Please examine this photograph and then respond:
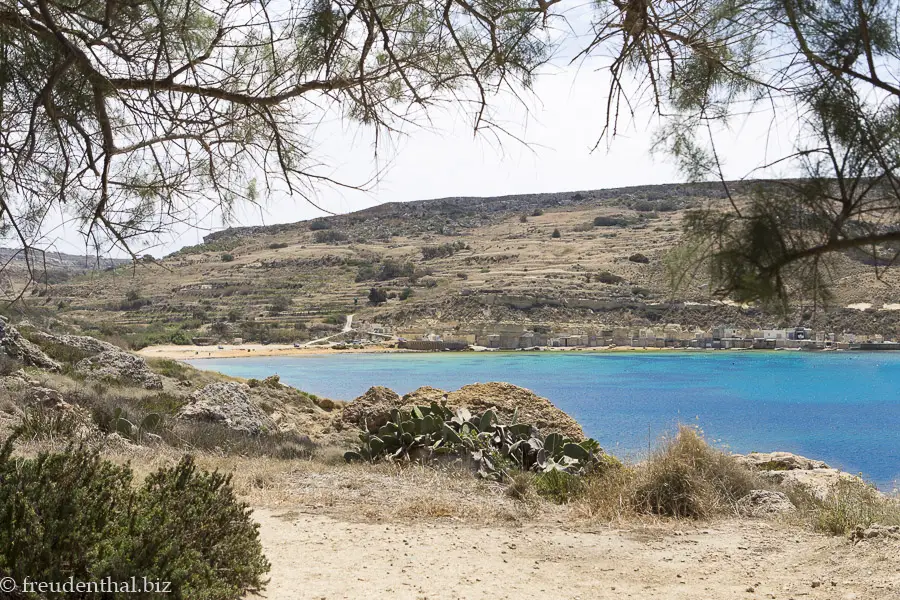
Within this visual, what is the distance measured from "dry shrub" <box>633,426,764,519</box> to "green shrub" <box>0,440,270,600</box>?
329 cm

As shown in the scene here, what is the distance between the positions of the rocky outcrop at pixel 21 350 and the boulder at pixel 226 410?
2411 millimetres

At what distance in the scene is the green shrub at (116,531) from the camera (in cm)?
258

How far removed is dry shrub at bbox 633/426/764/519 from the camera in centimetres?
571

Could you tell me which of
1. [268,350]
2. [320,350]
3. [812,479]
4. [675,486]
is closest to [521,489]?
[675,486]

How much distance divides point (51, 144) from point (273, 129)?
1.61 meters

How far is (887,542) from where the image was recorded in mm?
4500

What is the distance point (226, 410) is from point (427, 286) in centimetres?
4523

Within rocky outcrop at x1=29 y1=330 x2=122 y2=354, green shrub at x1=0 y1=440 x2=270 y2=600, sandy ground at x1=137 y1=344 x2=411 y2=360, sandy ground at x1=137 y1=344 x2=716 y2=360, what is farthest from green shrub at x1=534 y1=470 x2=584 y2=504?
sandy ground at x1=137 y1=344 x2=716 y2=360

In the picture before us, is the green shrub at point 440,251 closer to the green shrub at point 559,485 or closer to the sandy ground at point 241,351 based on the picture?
the sandy ground at point 241,351

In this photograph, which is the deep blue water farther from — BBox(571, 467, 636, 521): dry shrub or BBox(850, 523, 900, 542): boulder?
BBox(850, 523, 900, 542): boulder

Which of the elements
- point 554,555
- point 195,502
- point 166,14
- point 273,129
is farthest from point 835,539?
point 166,14

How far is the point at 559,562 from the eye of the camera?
4.30 m

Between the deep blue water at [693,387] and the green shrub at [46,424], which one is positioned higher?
the green shrub at [46,424]

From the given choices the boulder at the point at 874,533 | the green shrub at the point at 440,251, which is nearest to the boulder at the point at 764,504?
the boulder at the point at 874,533
